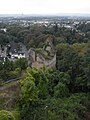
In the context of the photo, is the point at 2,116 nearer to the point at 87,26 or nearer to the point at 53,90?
the point at 53,90

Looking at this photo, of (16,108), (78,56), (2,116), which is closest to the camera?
(2,116)

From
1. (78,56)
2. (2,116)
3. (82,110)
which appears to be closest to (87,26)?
(78,56)

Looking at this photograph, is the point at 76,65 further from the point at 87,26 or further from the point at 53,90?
the point at 87,26

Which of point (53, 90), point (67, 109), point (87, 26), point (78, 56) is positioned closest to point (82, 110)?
point (67, 109)

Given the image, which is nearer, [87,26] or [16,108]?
[16,108]

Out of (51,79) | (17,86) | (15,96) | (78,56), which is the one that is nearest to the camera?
(15,96)

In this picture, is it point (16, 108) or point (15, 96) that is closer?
point (16, 108)

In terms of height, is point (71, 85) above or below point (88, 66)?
below

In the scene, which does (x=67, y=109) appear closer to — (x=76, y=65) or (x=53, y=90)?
(x=53, y=90)

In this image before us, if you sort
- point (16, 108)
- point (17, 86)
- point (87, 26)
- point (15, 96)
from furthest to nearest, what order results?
point (87, 26) < point (17, 86) < point (15, 96) < point (16, 108)

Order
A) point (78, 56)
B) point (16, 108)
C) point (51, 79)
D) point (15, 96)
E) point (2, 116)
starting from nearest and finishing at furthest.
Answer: point (2, 116)
point (16, 108)
point (15, 96)
point (51, 79)
point (78, 56)
